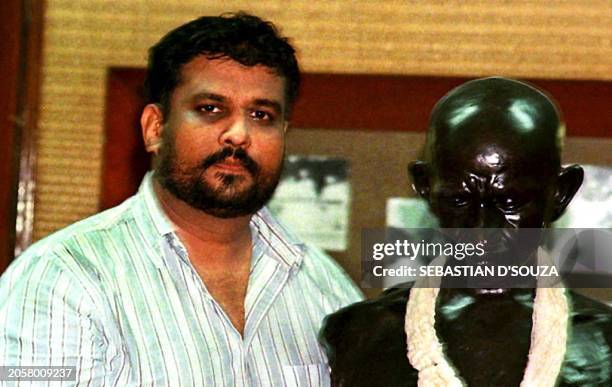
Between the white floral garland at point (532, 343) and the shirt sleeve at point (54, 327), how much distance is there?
0.39m

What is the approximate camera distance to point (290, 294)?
165 cm

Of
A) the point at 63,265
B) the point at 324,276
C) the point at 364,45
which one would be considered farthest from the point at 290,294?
the point at 364,45

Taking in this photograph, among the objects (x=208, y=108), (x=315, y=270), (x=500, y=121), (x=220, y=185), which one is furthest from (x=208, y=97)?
(x=500, y=121)

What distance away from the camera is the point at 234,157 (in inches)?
60.4

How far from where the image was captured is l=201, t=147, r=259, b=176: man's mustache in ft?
5.02

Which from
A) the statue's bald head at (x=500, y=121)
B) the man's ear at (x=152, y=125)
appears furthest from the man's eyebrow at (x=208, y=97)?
the statue's bald head at (x=500, y=121)

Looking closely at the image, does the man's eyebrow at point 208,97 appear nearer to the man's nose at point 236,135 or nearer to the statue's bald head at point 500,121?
the man's nose at point 236,135

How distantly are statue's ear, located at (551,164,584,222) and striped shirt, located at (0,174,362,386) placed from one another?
424 millimetres

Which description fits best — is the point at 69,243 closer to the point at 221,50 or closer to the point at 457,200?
the point at 221,50

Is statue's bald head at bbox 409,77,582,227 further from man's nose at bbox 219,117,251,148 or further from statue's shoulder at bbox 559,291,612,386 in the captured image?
man's nose at bbox 219,117,251,148

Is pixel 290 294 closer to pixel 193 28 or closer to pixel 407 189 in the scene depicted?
pixel 193 28

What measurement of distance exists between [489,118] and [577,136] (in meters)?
1.07

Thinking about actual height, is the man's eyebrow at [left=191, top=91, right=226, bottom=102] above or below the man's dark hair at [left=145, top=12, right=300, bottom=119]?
below

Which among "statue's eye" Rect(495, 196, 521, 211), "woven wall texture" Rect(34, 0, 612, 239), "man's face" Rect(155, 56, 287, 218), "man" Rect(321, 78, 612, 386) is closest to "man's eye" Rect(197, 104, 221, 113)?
"man's face" Rect(155, 56, 287, 218)
